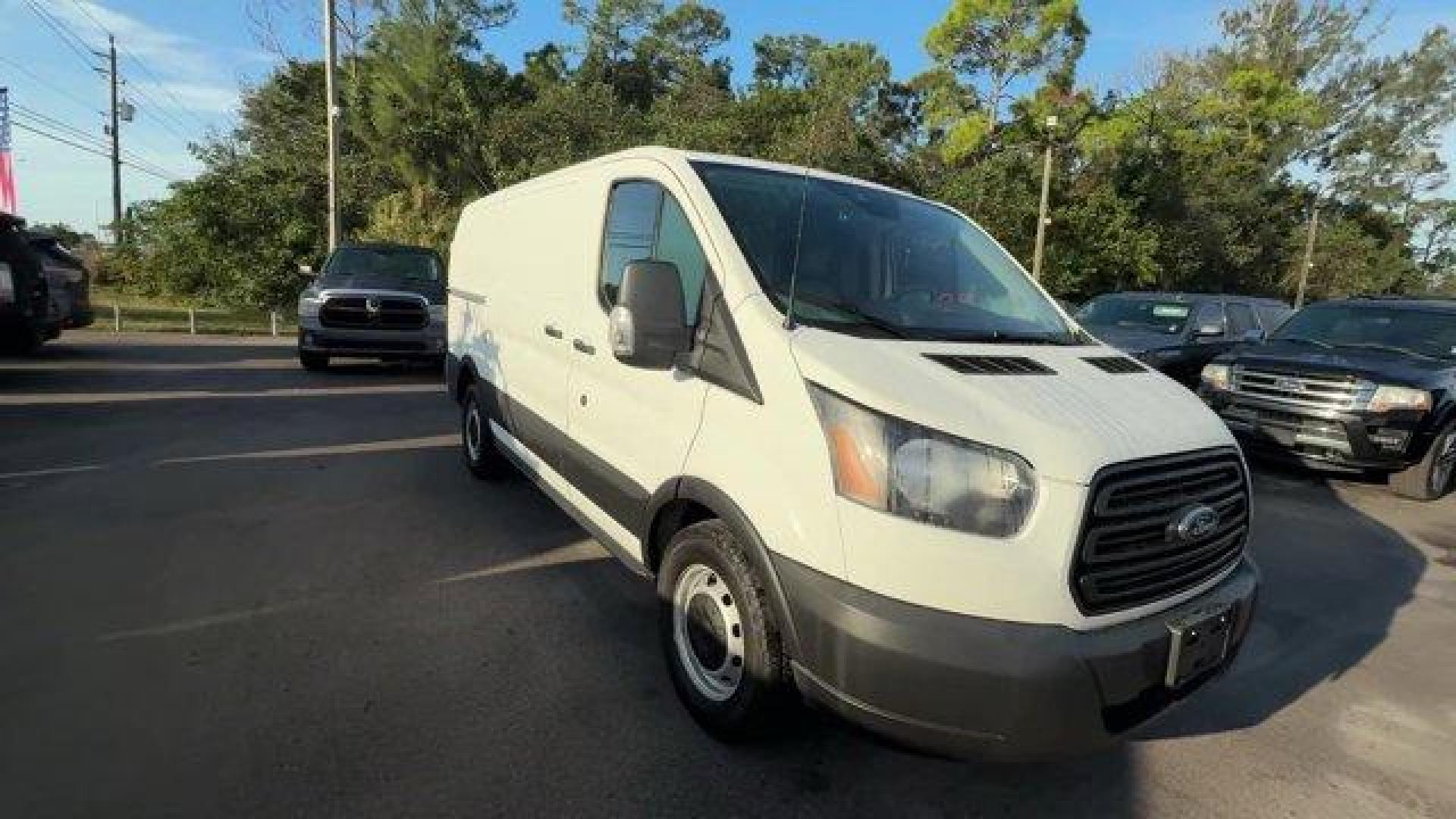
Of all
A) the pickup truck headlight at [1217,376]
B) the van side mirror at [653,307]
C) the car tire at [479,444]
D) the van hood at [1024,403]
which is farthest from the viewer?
the pickup truck headlight at [1217,376]

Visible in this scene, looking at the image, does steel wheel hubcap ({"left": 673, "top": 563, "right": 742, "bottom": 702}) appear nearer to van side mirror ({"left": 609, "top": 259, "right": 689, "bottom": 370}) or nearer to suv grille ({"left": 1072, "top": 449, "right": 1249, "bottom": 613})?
van side mirror ({"left": 609, "top": 259, "right": 689, "bottom": 370})

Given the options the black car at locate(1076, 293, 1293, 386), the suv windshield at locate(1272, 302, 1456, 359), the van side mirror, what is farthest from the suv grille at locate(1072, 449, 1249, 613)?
→ the black car at locate(1076, 293, 1293, 386)

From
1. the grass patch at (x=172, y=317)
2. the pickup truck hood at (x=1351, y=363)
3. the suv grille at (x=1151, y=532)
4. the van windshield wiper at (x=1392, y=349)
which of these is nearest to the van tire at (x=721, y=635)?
the suv grille at (x=1151, y=532)

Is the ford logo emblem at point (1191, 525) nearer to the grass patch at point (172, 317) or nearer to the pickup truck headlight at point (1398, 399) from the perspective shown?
the pickup truck headlight at point (1398, 399)

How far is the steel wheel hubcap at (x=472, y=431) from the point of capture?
6254 millimetres

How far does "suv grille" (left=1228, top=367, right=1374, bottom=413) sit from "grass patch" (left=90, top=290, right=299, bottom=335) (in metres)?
15.2

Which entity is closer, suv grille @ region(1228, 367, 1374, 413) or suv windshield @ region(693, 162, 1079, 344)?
suv windshield @ region(693, 162, 1079, 344)

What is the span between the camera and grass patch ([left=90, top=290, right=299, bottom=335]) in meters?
17.6

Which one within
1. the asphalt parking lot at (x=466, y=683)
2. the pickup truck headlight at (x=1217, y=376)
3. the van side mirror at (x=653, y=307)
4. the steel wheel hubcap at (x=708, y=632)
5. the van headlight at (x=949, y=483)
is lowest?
the asphalt parking lot at (x=466, y=683)

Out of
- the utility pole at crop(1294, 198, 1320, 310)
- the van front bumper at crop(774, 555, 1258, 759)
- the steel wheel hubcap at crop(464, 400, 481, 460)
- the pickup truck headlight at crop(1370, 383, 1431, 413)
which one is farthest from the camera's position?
the utility pole at crop(1294, 198, 1320, 310)

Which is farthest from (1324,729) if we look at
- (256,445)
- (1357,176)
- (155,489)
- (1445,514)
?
(1357,176)

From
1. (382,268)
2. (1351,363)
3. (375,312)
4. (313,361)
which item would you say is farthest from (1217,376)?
(313,361)

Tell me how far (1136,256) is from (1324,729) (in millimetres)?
33879

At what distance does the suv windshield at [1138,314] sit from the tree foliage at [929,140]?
18282 millimetres
